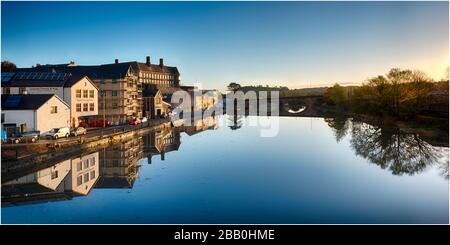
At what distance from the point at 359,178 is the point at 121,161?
26.5 feet

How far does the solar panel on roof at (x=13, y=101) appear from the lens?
13.8 metres

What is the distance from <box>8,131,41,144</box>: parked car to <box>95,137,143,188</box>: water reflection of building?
92.5 inches

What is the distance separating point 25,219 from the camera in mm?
6320

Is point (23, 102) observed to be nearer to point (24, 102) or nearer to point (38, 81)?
point (24, 102)

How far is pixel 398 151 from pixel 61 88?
54.6 ft

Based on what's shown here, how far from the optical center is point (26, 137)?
40.1 ft

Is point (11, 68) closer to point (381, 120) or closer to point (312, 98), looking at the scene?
point (381, 120)

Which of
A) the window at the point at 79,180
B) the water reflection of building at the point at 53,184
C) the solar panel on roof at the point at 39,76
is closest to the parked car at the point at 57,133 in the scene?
the water reflection of building at the point at 53,184

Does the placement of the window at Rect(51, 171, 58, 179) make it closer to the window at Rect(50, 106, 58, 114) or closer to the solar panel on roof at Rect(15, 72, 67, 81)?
the window at Rect(50, 106, 58, 114)

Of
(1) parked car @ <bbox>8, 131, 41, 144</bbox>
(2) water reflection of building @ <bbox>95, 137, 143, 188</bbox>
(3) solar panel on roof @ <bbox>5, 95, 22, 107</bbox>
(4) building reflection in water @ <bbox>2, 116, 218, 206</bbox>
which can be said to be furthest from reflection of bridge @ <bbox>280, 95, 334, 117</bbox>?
(1) parked car @ <bbox>8, 131, 41, 144</bbox>

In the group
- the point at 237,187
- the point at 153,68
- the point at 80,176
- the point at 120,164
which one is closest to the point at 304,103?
the point at 153,68

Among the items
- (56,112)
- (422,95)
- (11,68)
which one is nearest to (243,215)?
(56,112)

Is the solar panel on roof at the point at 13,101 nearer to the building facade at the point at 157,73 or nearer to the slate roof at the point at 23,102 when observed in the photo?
the slate roof at the point at 23,102
